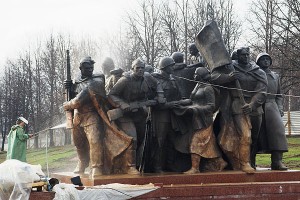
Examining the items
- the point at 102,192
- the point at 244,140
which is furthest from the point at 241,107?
the point at 102,192

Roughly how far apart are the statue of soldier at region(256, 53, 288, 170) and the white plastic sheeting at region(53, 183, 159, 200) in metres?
3.36

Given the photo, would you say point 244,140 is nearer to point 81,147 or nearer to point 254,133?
point 254,133

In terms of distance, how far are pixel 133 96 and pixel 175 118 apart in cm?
98

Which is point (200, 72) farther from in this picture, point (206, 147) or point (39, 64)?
point (39, 64)

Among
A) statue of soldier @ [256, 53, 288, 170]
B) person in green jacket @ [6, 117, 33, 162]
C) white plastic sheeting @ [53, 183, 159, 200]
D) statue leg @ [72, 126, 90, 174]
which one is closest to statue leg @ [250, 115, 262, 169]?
statue of soldier @ [256, 53, 288, 170]

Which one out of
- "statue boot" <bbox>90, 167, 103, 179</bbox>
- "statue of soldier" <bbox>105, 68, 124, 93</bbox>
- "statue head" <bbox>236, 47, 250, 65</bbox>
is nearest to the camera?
"statue boot" <bbox>90, 167, 103, 179</bbox>

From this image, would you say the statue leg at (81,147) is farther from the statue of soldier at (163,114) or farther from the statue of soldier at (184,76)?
the statue of soldier at (184,76)

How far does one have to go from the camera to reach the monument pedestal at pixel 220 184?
9.45 meters

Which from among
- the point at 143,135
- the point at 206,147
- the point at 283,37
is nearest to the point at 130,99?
the point at 143,135

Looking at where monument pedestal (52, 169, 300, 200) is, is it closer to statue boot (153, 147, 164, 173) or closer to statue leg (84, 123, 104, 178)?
statue leg (84, 123, 104, 178)

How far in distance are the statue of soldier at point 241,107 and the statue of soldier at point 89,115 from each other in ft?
7.65

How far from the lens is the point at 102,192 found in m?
8.88

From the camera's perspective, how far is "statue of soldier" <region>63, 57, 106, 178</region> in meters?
10.4

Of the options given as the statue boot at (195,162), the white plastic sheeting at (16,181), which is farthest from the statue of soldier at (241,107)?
the white plastic sheeting at (16,181)
